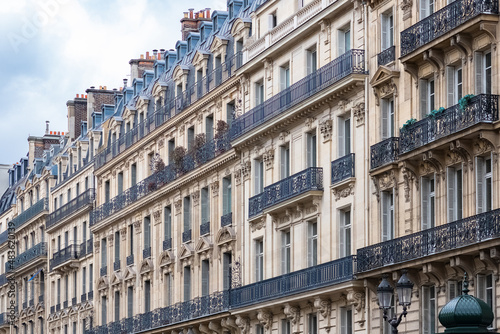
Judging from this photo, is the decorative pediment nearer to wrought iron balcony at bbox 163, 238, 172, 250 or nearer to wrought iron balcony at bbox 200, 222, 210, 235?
wrought iron balcony at bbox 200, 222, 210, 235

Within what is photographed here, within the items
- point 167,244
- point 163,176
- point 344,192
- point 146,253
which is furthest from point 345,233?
point 146,253

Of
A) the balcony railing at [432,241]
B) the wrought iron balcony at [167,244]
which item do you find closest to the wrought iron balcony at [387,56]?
the balcony railing at [432,241]

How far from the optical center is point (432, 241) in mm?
33688

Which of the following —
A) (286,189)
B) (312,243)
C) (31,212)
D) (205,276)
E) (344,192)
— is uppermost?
(31,212)

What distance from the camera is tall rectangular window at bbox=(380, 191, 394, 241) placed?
37.7m

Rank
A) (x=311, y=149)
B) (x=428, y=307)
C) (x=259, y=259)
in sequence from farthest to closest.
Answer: (x=259, y=259), (x=311, y=149), (x=428, y=307)

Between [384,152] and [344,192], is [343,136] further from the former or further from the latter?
[384,152]

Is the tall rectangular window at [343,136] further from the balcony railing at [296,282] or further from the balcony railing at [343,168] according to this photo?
the balcony railing at [296,282]

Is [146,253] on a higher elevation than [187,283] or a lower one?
higher

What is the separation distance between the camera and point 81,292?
235ft

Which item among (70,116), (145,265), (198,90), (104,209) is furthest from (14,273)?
(198,90)

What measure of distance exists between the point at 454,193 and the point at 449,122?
1.97 m

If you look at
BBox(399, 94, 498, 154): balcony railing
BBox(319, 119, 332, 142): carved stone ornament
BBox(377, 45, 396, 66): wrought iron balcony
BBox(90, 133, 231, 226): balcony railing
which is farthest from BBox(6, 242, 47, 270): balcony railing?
BBox(399, 94, 498, 154): balcony railing

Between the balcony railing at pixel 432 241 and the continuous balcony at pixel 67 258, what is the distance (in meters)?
36.8
